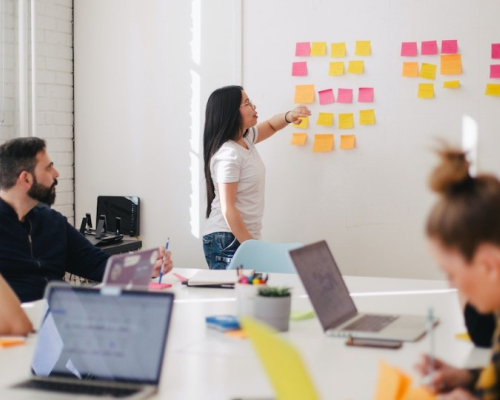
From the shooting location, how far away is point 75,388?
1518 millimetres

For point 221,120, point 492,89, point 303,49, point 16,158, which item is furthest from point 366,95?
point 16,158

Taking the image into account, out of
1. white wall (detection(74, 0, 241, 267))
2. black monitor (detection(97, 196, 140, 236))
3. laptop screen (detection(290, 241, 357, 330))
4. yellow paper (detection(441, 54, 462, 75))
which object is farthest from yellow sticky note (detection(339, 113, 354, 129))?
laptop screen (detection(290, 241, 357, 330))

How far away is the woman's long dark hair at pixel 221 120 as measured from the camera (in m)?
3.79

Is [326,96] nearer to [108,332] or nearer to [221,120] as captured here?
[221,120]

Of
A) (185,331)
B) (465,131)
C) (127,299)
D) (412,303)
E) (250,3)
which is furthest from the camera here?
(250,3)

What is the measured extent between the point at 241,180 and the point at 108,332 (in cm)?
228

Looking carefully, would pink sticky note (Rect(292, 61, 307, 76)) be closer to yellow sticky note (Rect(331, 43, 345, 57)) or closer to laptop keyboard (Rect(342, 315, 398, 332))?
yellow sticky note (Rect(331, 43, 345, 57))

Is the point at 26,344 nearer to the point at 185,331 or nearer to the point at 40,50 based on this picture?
the point at 185,331

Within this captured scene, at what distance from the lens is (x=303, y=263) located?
6.69 feet

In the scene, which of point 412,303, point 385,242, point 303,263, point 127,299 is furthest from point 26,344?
point 385,242

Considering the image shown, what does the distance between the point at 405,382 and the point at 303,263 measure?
700mm

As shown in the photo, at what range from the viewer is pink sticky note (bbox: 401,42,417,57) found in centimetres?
392

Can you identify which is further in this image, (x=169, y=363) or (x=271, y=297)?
(x=271, y=297)

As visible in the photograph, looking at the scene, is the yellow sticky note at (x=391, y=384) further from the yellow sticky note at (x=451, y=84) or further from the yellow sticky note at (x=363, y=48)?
the yellow sticky note at (x=363, y=48)
